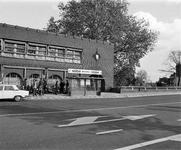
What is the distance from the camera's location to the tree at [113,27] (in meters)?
41.5

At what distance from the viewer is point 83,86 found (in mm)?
26172

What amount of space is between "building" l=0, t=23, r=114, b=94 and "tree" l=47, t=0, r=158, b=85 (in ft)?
24.6

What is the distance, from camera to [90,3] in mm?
42062

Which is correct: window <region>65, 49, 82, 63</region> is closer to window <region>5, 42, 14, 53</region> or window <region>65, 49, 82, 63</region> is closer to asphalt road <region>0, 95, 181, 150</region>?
window <region>5, 42, 14, 53</region>

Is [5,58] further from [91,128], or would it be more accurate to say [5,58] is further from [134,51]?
[134,51]

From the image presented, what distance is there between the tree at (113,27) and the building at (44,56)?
7500 mm

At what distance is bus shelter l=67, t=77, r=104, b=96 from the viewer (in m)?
25.3

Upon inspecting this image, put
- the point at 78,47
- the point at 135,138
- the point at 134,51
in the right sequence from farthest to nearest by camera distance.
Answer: the point at 134,51 < the point at 78,47 < the point at 135,138

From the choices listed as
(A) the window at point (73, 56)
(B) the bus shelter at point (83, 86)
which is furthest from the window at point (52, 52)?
(B) the bus shelter at point (83, 86)

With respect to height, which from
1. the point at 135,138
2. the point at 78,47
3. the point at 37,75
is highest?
the point at 78,47

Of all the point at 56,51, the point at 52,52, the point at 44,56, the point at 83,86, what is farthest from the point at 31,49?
the point at 83,86

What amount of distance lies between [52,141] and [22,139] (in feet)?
2.82

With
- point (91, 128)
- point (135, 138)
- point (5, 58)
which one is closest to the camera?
point (135, 138)

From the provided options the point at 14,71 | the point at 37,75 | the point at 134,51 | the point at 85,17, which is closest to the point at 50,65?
the point at 37,75
